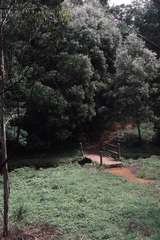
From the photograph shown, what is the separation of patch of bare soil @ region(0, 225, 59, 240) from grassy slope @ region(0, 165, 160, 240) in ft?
1.14

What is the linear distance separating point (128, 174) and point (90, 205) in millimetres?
7230

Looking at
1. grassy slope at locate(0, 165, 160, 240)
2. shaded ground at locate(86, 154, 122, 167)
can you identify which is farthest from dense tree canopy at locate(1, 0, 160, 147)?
grassy slope at locate(0, 165, 160, 240)

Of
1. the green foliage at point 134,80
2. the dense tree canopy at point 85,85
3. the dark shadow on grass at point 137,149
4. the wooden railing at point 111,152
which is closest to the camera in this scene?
the wooden railing at point 111,152

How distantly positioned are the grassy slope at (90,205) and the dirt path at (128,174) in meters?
0.80

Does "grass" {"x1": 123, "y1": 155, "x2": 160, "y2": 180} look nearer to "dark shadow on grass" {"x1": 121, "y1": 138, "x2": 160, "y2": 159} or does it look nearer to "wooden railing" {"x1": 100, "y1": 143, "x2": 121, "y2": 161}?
"wooden railing" {"x1": 100, "y1": 143, "x2": 121, "y2": 161}

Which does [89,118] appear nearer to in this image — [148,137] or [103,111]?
[103,111]

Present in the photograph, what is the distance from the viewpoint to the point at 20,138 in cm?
2656

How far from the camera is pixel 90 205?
14102 mm

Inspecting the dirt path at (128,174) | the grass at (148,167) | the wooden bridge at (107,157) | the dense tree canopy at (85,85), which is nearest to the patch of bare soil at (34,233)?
the dirt path at (128,174)

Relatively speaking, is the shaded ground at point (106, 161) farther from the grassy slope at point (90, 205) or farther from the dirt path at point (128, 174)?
the grassy slope at point (90, 205)

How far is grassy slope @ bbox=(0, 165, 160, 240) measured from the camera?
1160 cm

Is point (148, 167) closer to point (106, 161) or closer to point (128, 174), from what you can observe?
point (128, 174)

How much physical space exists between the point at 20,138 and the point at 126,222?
1529cm

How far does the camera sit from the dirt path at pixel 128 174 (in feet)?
63.0
